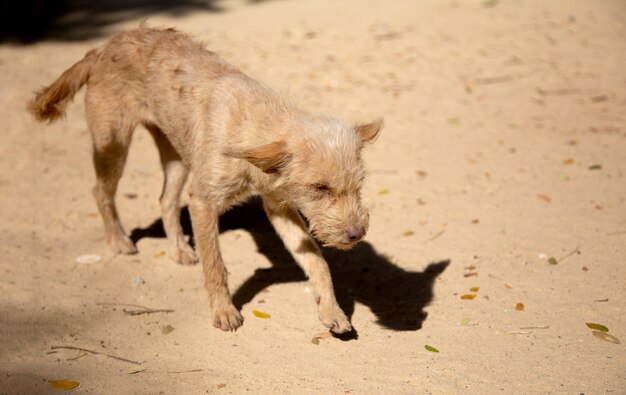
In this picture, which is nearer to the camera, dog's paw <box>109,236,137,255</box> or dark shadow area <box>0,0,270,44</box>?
dog's paw <box>109,236,137,255</box>

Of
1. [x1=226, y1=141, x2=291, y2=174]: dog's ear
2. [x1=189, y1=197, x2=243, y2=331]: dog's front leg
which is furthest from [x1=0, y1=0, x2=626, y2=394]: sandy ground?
[x1=226, y1=141, x2=291, y2=174]: dog's ear

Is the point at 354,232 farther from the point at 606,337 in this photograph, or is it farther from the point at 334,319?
the point at 606,337

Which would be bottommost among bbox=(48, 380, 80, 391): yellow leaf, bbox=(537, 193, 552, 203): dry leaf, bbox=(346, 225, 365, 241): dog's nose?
bbox=(48, 380, 80, 391): yellow leaf

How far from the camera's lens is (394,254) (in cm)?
607

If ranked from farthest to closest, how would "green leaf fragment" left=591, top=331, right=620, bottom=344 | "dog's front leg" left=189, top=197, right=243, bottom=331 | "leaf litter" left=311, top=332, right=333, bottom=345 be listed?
"dog's front leg" left=189, top=197, right=243, bottom=331
"leaf litter" left=311, top=332, right=333, bottom=345
"green leaf fragment" left=591, top=331, right=620, bottom=344

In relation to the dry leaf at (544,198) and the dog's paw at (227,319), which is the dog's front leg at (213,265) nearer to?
the dog's paw at (227,319)

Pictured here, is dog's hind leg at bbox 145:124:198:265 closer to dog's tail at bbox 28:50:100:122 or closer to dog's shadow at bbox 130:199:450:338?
dog's shadow at bbox 130:199:450:338

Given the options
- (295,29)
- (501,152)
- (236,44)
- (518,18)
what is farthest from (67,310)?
(518,18)

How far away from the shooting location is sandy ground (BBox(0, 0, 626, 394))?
4426mm

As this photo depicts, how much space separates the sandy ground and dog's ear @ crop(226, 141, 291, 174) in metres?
1.35

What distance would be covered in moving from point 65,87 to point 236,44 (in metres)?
6.62

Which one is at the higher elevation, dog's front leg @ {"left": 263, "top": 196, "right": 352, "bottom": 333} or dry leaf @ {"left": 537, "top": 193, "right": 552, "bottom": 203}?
dog's front leg @ {"left": 263, "top": 196, "right": 352, "bottom": 333}

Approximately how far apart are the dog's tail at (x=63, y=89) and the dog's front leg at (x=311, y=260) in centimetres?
213

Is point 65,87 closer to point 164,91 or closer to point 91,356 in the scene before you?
point 164,91
